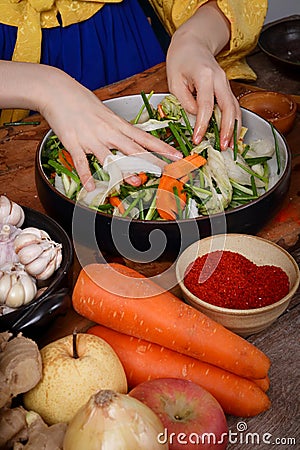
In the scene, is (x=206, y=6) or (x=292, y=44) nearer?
(x=206, y=6)

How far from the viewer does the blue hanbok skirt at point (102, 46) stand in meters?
1.87

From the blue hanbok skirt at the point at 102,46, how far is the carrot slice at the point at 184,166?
69cm

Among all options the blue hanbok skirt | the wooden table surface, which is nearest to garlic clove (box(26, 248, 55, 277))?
the wooden table surface

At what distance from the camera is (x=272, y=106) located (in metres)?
1.71

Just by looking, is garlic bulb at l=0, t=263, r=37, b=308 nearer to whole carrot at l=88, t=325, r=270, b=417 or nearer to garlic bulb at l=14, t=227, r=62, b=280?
garlic bulb at l=14, t=227, r=62, b=280

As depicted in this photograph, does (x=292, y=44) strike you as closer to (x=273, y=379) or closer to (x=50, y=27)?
(x=50, y=27)

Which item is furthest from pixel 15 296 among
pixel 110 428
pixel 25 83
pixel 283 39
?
pixel 283 39

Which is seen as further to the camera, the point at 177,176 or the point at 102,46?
the point at 102,46

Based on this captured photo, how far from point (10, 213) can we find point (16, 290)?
7.1 inches

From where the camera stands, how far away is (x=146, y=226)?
1198mm

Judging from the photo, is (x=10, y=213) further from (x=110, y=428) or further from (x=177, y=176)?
(x=110, y=428)

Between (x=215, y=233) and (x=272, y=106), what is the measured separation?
0.60 m

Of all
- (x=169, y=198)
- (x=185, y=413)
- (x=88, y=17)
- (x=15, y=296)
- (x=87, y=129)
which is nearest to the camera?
(x=185, y=413)

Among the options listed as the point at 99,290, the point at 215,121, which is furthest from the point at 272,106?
the point at 99,290
